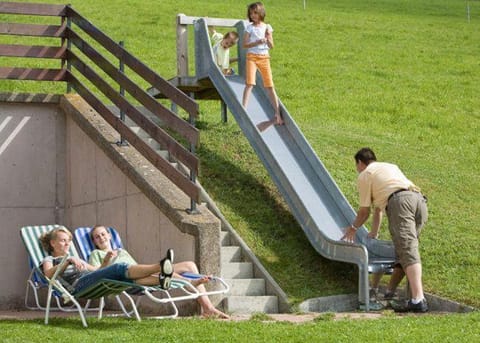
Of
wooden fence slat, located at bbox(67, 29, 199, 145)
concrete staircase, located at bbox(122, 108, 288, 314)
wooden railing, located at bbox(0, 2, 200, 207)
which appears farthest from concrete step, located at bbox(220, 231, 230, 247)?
wooden fence slat, located at bbox(67, 29, 199, 145)

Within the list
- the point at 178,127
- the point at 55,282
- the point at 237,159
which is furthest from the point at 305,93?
the point at 55,282

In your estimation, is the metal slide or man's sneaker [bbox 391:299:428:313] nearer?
man's sneaker [bbox 391:299:428:313]

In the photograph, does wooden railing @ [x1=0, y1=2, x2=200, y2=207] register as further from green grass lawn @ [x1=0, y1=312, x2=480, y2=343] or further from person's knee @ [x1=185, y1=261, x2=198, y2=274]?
green grass lawn @ [x1=0, y1=312, x2=480, y2=343]

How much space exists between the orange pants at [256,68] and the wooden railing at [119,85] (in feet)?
5.39

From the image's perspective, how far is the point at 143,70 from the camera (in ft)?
40.3

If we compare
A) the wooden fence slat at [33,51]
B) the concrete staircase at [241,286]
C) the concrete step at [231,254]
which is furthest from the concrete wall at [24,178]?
the concrete step at [231,254]

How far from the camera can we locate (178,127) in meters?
11.2

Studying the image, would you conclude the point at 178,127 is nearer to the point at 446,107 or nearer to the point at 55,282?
the point at 55,282

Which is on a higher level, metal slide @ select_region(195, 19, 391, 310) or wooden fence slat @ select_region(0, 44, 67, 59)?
wooden fence slat @ select_region(0, 44, 67, 59)

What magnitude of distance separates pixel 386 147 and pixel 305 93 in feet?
19.9

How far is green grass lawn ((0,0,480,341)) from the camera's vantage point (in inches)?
476

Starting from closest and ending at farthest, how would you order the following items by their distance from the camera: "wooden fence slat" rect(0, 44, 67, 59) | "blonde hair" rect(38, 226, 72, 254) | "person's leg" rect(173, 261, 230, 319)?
"person's leg" rect(173, 261, 230, 319)
"blonde hair" rect(38, 226, 72, 254)
"wooden fence slat" rect(0, 44, 67, 59)

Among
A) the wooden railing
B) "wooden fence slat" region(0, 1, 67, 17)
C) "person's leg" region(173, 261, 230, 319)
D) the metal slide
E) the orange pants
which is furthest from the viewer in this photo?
the orange pants

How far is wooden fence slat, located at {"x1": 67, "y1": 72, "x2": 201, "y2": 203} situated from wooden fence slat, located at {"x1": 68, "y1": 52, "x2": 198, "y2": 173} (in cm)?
14
